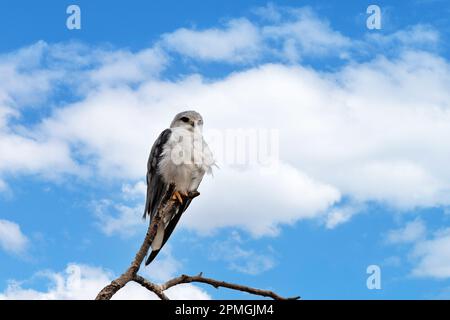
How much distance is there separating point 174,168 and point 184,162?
0.20 m

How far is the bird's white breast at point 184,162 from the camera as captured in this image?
10.2m

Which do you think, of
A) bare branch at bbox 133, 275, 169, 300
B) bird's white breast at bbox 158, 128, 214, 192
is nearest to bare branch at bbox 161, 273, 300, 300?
bare branch at bbox 133, 275, 169, 300

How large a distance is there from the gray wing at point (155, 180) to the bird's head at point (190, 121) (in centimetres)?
47

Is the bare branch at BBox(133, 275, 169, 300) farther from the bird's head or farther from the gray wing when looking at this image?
the bird's head

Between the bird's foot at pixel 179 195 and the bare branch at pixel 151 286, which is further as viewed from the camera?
the bird's foot at pixel 179 195

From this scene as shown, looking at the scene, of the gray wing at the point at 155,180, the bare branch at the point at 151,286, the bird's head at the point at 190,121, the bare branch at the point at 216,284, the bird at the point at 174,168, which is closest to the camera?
the bare branch at the point at 216,284

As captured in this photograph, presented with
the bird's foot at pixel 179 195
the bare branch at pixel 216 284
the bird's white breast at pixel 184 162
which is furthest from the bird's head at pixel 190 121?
the bare branch at pixel 216 284

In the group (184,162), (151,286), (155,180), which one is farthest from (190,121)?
(151,286)

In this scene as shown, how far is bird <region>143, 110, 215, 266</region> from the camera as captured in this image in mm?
10016

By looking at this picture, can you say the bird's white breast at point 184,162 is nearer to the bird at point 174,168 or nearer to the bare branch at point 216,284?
the bird at point 174,168

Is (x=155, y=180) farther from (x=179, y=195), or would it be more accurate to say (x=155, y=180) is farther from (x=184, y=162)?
(x=179, y=195)

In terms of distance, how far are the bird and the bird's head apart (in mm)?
400
